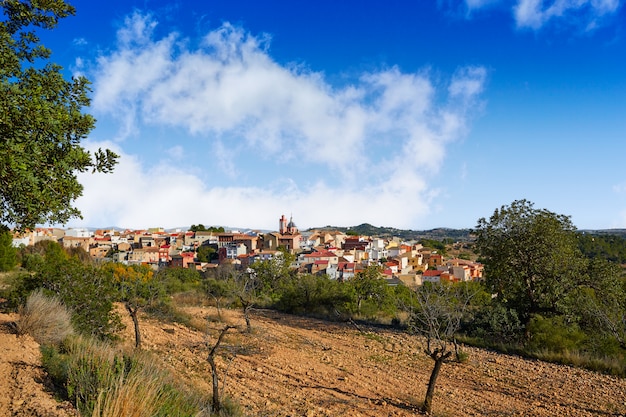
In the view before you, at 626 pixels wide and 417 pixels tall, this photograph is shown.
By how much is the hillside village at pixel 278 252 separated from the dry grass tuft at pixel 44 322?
4263cm

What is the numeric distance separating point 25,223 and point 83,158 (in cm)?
129

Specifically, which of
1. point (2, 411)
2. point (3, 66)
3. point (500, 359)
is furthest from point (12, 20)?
point (500, 359)

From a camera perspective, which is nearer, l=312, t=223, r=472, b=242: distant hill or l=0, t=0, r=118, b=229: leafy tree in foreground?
l=0, t=0, r=118, b=229: leafy tree in foreground

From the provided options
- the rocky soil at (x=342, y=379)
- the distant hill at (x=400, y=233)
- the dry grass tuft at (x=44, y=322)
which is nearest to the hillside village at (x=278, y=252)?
the rocky soil at (x=342, y=379)

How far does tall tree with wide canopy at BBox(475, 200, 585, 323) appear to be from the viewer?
1239 centimetres

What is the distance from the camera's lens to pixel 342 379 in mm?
8500

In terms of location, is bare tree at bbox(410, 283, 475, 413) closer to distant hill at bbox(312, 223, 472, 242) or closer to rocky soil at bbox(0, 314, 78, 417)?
rocky soil at bbox(0, 314, 78, 417)

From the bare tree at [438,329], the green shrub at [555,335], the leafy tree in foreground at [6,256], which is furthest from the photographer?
the leafy tree in foreground at [6,256]

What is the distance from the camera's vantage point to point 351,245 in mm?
86125

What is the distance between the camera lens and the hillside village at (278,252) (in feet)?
186

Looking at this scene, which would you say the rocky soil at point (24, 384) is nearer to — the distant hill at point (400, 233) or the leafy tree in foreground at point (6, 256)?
the leafy tree in foreground at point (6, 256)

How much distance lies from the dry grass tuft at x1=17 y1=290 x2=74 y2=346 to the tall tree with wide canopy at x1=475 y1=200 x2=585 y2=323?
1268 centimetres

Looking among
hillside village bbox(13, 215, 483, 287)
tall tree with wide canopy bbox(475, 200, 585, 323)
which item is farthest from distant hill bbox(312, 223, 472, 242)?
tall tree with wide canopy bbox(475, 200, 585, 323)

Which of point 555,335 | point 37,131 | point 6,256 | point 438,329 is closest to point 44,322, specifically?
point 37,131
